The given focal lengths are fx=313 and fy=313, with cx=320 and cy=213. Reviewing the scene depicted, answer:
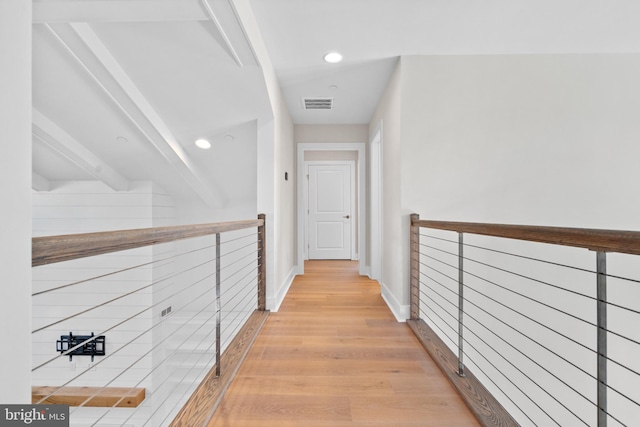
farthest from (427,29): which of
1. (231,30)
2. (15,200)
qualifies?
(15,200)

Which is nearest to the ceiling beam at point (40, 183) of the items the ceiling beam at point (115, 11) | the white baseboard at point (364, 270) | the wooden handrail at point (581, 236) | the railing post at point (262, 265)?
the ceiling beam at point (115, 11)

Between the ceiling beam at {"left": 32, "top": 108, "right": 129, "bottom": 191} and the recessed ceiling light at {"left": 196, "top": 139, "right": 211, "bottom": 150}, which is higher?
the recessed ceiling light at {"left": 196, "top": 139, "right": 211, "bottom": 150}

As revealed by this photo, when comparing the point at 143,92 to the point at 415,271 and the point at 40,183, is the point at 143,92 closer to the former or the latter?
the point at 40,183

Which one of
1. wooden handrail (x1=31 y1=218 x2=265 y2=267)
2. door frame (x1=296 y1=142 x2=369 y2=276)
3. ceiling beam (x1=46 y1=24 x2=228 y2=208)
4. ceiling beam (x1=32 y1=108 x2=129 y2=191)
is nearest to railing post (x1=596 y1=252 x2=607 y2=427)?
wooden handrail (x1=31 y1=218 x2=265 y2=267)

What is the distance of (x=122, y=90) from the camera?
8.02 ft

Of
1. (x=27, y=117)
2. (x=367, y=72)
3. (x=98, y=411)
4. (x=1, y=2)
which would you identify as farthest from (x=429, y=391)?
(x=98, y=411)

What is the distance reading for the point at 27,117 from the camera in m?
0.68

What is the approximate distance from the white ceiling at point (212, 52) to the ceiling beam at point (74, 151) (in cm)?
1

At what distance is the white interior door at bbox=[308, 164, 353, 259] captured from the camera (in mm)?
6270

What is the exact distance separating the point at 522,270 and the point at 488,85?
165 centimetres

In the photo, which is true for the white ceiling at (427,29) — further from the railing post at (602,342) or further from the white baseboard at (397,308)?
the white baseboard at (397,308)

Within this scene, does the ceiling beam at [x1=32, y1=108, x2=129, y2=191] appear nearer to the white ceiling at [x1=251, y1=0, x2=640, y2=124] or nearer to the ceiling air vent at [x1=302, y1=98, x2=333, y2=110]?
the white ceiling at [x1=251, y1=0, x2=640, y2=124]

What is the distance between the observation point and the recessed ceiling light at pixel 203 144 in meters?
3.30

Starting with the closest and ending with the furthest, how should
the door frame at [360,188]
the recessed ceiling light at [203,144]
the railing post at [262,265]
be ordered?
1. the railing post at [262,265]
2. the recessed ceiling light at [203,144]
3. the door frame at [360,188]
